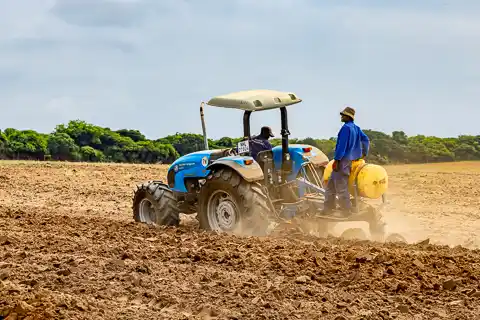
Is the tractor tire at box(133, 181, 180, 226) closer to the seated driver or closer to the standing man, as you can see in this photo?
the seated driver

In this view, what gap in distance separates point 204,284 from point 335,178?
3.46 m

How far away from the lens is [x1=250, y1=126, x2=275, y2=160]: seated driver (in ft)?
38.8

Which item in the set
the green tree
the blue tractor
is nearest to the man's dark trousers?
the blue tractor

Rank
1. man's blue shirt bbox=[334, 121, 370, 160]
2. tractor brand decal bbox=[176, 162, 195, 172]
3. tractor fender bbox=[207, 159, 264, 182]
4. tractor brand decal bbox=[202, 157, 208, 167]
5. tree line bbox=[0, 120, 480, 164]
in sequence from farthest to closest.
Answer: tree line bbox=[0, 120, 480, 164], tractor brand decal bbox=[176, 162, 195, 172], tractor brand decal bbox=[202, 157, 208, 167], tractor fender bbox=[207, 159, 264, 182], man's blue shirt bbox=[334, 121, 370, 160]

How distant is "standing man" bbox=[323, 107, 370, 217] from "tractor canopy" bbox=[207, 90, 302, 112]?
3.26 feet

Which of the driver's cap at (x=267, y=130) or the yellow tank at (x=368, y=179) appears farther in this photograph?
the driver's cap at (x=267, y=130)

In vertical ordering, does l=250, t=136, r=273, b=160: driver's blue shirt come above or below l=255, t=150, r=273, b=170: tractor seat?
above

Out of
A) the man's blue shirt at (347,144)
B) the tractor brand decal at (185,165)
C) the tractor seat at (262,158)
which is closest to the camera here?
the man's blue shirt at (347,144)

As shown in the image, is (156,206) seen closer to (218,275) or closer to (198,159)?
(198,159)

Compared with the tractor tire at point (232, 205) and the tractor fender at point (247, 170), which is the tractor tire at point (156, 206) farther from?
the tractor fender at point (247, 170)

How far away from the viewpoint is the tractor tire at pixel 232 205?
1115cm

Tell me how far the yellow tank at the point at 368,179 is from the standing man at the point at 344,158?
0.14m

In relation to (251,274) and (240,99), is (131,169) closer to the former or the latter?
(240,99)

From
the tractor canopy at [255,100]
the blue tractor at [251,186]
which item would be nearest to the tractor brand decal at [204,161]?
the blue tractor at [251,186]
